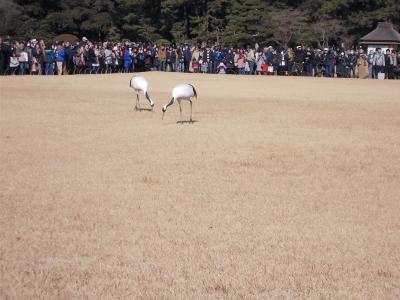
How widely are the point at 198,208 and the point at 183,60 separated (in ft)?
113

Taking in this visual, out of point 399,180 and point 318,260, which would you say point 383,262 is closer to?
point 318,260

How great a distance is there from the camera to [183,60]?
41875 mm

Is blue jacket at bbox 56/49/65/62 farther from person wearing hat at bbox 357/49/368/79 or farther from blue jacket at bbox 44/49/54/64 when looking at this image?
person wearing hat at bbox 357/49/368/79

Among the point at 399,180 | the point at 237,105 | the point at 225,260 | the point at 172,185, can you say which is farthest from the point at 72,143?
the point at 237,105

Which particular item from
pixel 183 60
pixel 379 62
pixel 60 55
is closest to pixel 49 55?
pixel 60 55

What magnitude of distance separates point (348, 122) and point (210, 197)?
878 cm

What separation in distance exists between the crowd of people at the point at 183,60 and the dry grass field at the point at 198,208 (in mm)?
18883

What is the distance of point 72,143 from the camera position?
12.7 m

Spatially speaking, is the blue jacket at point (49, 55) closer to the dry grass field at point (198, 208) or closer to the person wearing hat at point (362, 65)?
the person wearing hat at point (362, 65)

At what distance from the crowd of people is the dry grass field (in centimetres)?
1888

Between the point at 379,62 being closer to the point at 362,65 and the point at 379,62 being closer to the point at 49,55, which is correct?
the point at 362,65

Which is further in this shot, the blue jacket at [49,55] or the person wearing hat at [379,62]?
the person wearing hat at [379,62]

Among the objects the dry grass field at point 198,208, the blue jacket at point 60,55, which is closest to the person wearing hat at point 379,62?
the blue jacket at point 60,55

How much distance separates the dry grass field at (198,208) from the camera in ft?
18.8
